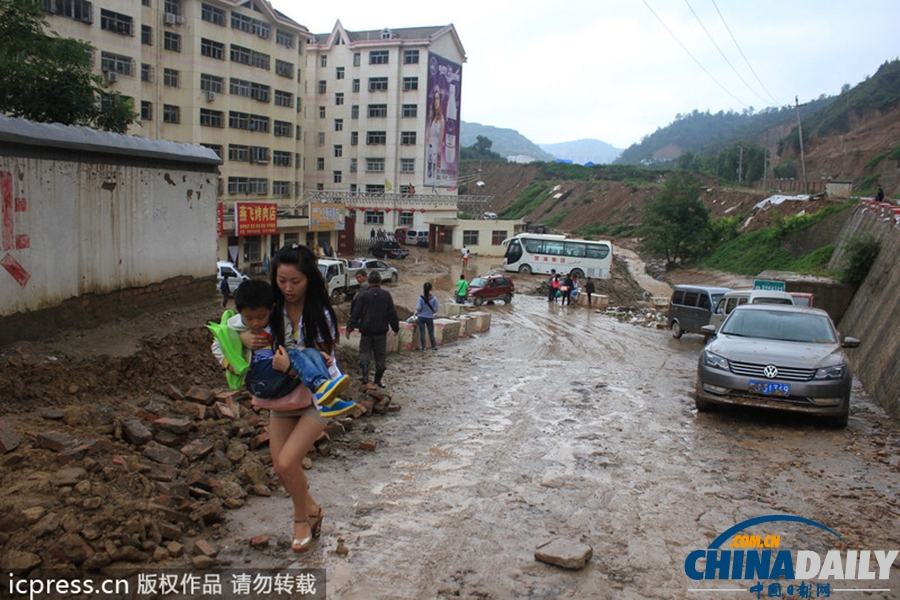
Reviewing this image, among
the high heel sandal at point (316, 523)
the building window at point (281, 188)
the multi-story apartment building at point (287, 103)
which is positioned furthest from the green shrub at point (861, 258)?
the building window at point (281, 188)

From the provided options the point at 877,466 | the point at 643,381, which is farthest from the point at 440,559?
the point at 643,381

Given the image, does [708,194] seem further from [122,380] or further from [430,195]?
[122,380]

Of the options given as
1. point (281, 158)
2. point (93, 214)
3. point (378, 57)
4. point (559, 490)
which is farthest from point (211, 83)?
point (559, 490)

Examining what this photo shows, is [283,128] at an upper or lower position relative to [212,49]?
lower

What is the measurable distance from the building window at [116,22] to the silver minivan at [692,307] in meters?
33.4

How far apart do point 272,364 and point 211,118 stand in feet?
146

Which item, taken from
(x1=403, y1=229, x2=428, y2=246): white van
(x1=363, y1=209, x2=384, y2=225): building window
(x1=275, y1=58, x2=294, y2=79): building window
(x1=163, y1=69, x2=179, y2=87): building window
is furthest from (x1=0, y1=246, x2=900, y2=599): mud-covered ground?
(x1=363, y1=209, x2=384, y2=225): building window

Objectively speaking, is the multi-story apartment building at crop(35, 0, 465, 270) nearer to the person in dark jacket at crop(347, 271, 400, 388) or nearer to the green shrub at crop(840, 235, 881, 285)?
the person in dark jacket at crop(347, 271, 400, 388)

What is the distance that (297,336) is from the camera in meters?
4.05

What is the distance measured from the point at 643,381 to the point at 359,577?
27.6 ft

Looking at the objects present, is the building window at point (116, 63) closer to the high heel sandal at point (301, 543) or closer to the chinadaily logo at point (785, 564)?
the high heel sandal at point (301, 543)

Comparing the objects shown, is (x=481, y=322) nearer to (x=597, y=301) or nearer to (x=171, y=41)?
(x=597, y=301)

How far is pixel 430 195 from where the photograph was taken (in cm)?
5841

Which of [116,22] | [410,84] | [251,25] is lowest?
[116,22]
